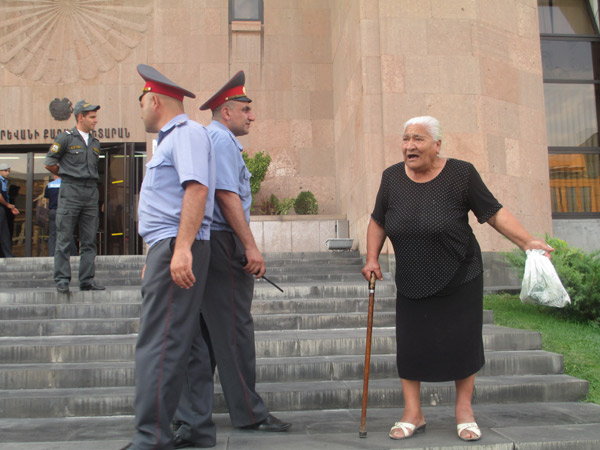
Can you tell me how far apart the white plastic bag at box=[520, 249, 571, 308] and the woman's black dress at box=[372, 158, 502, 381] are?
312 millimetres

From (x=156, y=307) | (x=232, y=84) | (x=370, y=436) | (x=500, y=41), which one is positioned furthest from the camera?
(x=500, y=41)

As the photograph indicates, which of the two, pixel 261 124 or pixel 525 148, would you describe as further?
pixel 261 124

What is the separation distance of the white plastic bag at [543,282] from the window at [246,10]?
1149 centimetres

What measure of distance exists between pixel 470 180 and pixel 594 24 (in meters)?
12.4

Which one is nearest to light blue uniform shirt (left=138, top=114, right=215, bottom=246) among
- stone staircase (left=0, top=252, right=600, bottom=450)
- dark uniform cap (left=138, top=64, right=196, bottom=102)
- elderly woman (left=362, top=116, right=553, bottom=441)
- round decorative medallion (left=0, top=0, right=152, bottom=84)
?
dark uniform cap (left=138, top=64, right=196, bottom=102)

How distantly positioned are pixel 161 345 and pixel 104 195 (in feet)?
36.7

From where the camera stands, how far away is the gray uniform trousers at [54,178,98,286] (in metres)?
6.48

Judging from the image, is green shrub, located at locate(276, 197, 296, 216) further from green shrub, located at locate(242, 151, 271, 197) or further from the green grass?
the green grass

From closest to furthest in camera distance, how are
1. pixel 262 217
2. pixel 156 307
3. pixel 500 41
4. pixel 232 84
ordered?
pixel 156 307 < pixel 232 84 < pixel 500 41 < pixel 262 217

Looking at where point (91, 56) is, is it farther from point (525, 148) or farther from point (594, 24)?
point (594, 24)

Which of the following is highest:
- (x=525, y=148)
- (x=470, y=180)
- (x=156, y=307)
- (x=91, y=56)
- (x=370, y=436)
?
(x=91, y=56)

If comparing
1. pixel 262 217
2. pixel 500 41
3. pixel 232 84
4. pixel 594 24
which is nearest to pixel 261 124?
pixel 262 217

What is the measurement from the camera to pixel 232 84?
3803 mm

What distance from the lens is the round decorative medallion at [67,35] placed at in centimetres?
1341
